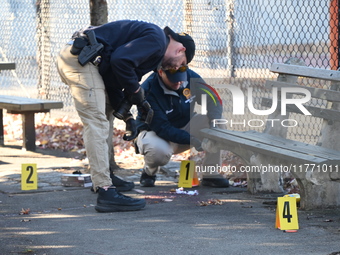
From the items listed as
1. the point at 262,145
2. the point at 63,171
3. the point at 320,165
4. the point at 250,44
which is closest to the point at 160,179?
the point at 63,171

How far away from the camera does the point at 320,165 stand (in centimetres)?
453

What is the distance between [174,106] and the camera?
6.12 m

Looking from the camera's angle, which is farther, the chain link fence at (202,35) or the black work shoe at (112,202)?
the chain link fence at (202,35)

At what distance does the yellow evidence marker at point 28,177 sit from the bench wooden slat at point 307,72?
2.38 meters

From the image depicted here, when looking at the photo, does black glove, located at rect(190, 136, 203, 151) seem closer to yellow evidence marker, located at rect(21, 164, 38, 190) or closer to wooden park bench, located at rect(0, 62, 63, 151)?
yellow evidence marker, located at rect(21, 164, 38, 190)

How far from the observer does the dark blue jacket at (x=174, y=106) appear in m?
5.96

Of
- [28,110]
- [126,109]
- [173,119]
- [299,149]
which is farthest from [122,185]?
[28,110]

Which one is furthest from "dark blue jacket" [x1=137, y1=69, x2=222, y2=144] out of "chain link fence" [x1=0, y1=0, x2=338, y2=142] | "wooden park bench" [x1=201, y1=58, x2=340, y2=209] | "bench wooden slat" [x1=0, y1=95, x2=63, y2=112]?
"bench wooden slat" [x1=0, y1=95, x2=63, y2=112]

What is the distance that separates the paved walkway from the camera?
4.14 m

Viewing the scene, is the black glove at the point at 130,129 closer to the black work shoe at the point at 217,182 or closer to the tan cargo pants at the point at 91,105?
the tan cargo pants at the point at 91,105

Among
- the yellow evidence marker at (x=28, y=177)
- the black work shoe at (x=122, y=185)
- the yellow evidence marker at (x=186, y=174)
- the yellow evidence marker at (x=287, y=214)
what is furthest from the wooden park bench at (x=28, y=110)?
the yellow evidence marker at (x=287, y=214)

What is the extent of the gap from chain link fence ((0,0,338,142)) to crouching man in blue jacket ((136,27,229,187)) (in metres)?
0.80

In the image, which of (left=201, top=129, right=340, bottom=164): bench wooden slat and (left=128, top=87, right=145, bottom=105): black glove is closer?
(left=201, top=129, right=340, bottom=164): bench wooden slat

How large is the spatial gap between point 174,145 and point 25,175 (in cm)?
139
